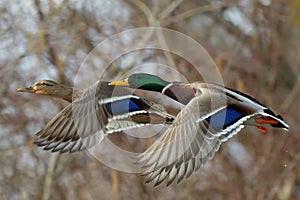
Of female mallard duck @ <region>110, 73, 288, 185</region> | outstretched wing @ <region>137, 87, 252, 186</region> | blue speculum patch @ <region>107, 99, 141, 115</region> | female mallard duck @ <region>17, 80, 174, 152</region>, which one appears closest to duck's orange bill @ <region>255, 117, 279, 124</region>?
female mallard duck @ <region>110, 73, 288, 185</region>

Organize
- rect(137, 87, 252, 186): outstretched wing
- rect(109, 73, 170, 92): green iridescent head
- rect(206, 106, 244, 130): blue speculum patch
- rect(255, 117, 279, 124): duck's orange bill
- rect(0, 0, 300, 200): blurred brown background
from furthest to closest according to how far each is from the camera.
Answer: rect(0, 0, 300, 200): blurred brown background
rect(109, 73, 170, 92): green iridescent head
rect(255, 117, 279, 124): duck's orange bill
rect(206, 106, 244, 130): blue speculum patch
rect(137, 87, 252, 186): outstretched wing

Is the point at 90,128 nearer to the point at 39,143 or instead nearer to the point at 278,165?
the point at 39,143

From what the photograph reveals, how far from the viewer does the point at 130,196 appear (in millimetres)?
10922

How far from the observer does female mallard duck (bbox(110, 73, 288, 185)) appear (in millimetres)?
6555

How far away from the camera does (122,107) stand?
7266 millimetres

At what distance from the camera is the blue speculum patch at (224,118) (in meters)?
6.78

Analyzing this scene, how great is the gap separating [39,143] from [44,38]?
12.0 feet

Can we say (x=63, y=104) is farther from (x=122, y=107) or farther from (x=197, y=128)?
(x=197, y=128)

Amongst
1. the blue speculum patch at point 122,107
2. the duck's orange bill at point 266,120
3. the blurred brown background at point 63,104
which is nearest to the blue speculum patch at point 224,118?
the duck's orange bill at point 266,120

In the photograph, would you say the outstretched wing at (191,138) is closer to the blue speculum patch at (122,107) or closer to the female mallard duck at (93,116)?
the female mallard duck at (93,116)

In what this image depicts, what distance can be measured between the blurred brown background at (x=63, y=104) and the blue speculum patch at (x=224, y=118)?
3892 millimetres

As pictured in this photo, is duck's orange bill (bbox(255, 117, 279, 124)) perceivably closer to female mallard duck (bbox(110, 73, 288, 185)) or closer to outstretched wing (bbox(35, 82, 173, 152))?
female mallard duck (bbox(110, 73, 288, 185))

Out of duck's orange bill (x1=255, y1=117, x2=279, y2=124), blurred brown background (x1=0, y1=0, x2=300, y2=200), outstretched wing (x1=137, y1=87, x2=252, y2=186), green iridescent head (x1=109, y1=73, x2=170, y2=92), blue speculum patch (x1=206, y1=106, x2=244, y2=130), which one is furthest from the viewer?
blurred brown background (x1=0, y1=0, x2=300, y2=200)

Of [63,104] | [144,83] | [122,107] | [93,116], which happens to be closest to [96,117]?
[93,116]
